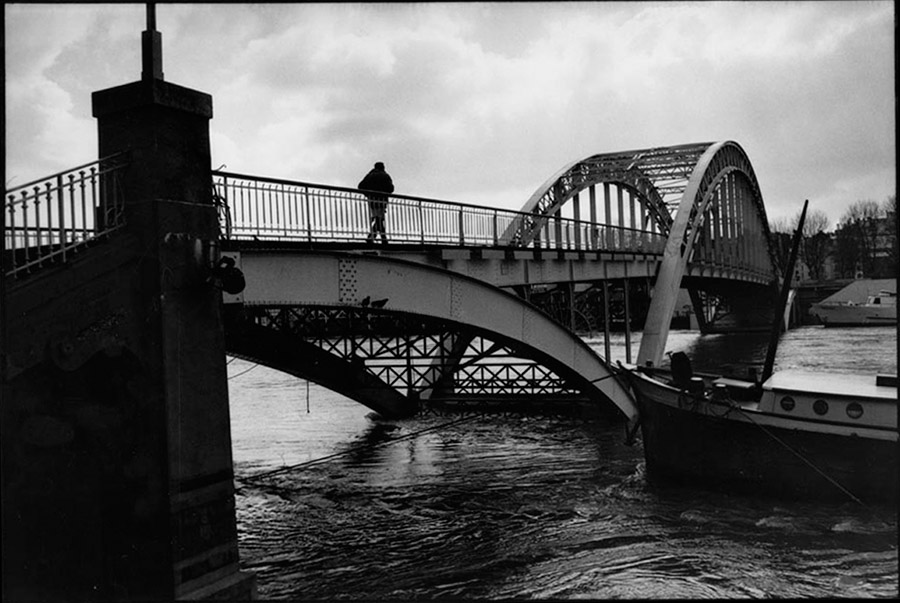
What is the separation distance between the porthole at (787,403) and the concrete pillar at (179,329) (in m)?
11.9

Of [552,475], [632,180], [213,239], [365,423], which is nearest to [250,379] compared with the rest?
[365,423]

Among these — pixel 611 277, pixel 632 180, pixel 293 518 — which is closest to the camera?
pixel 293 518

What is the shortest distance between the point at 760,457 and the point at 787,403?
1325mm

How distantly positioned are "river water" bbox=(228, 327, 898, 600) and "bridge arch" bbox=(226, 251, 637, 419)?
2.59m

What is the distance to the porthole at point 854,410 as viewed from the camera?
1595 centimetres

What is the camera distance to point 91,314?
314 inches

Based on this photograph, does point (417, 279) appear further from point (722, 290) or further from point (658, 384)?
point (722, 290)

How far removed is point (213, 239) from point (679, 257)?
98.4ft

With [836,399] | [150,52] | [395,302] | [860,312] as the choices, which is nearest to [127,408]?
[150,52]

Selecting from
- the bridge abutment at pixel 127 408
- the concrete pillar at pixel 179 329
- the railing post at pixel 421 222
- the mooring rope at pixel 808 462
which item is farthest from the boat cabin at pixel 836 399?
the bridge abutment at pixel 127 408

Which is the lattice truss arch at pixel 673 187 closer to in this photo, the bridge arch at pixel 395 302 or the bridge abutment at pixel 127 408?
the bridge arch at pixel 395 302

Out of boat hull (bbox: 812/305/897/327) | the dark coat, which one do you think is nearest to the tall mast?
the dark coat

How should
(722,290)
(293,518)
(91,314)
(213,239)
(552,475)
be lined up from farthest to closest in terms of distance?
(722,290) → (552,475) → (293,518) → (213,239) → (91,314)

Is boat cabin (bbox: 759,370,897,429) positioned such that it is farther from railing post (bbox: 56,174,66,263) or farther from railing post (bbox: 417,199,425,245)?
railing post (bbox: 56,174,66,263)
